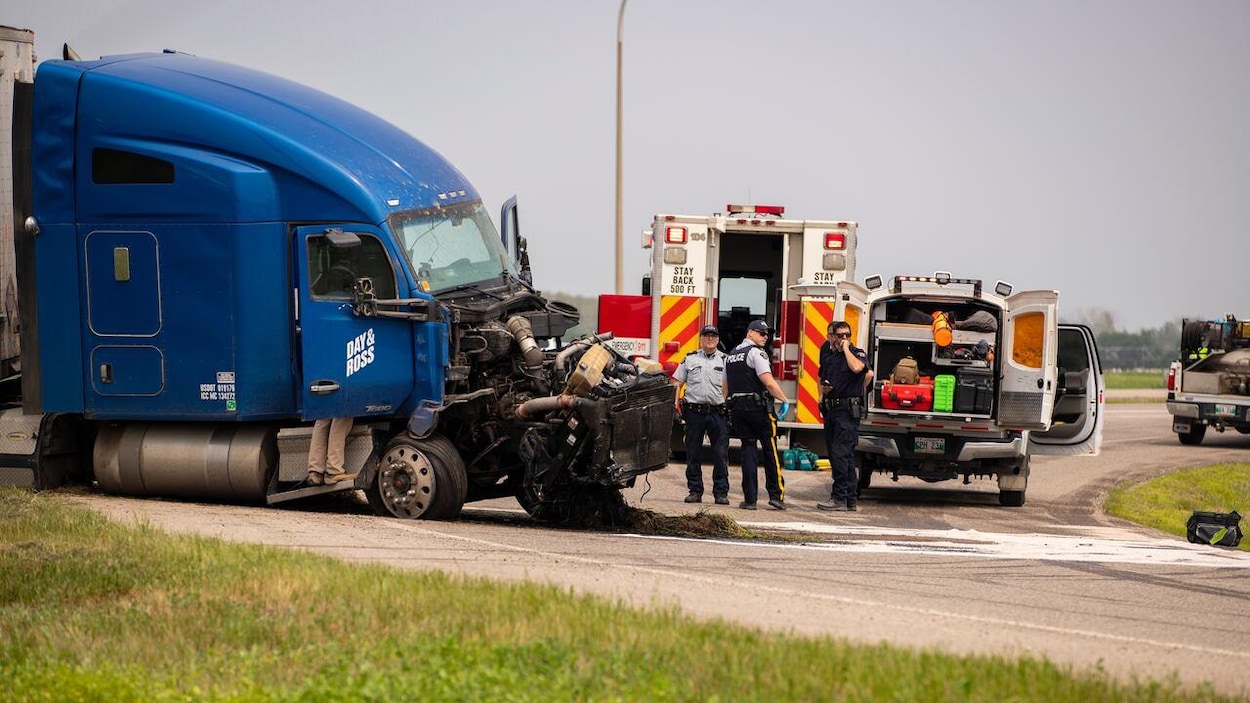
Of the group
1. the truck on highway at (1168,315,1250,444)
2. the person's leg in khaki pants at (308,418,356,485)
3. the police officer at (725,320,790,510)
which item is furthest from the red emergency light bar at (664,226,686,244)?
the truck on highway at (1168,315,1250,444)

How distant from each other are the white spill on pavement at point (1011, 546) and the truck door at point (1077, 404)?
9.27 ft

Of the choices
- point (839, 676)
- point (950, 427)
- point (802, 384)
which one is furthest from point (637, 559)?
point (802, 384)

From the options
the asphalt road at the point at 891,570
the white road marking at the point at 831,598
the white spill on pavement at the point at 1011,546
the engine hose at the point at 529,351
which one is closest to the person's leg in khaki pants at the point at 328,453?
the asphalt road at the point at 891,570

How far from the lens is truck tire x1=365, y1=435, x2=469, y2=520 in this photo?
40.1 ft

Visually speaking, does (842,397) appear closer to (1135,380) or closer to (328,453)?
(328,453)

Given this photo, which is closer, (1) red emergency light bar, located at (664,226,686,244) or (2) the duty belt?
(2) the duty belt

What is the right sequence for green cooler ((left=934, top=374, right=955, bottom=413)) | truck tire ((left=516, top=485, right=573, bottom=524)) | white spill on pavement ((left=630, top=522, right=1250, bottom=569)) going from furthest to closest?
1. green cooler ((left=934, top=374, right=955, bottom=413))
2. truck tire ((left=516, top=485, right=573, bottom=524))
3. white spill on pavement ((left=630, top=522, right=1250, bottom=569))

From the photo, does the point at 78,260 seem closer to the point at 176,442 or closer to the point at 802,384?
the point at 176,442

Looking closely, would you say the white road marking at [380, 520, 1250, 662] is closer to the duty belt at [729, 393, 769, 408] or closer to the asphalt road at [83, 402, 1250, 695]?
the asphalt road at [83, 402, 1250, 695]

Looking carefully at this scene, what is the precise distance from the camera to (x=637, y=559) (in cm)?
1029

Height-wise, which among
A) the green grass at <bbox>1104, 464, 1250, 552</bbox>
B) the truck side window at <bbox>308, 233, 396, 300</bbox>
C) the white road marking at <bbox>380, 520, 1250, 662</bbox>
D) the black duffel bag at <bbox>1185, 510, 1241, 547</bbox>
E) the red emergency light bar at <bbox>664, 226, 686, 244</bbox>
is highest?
the red emergency light bar at <bbox>664, 226, 686, 244</bbox>

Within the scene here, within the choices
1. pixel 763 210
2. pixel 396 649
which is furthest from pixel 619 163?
pixel 396 649

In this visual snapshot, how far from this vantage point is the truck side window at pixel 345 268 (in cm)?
1228

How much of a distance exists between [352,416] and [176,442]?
1.71 metres
